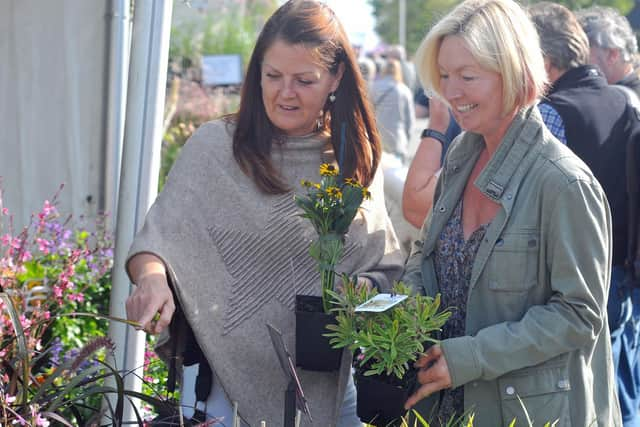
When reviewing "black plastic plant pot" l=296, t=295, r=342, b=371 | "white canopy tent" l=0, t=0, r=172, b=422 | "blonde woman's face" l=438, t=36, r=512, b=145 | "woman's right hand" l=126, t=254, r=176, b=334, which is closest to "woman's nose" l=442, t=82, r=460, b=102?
"blonde woman's face" l=438, t=36, r=512, b=145

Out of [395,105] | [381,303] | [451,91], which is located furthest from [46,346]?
[395,105]

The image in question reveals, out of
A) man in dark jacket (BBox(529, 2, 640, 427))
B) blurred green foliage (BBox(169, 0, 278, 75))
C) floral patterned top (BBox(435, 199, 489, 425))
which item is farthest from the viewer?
blurred green foliage (BBox(169, 0, 278, 75))

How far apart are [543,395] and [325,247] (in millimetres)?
621

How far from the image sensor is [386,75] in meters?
9.62

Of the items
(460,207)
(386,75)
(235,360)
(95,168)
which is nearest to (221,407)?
(235,360)

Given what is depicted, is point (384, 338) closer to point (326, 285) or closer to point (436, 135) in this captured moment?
point (326, 285)

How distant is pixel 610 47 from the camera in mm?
4160

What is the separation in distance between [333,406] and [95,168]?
3.39 metres

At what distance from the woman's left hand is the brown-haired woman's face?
774 millimetres

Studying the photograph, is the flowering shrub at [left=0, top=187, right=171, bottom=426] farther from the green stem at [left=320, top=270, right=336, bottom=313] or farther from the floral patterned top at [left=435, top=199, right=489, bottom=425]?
the floral patterned top at [left=435, top=199, right=489, bottom=425]

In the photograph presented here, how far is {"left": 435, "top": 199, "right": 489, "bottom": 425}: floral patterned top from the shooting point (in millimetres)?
2240

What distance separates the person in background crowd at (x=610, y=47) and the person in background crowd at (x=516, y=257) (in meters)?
2.13

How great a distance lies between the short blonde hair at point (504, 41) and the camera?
2096 mm

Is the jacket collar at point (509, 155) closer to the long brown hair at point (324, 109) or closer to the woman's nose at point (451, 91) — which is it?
the woman's nose at point (451, 91)
